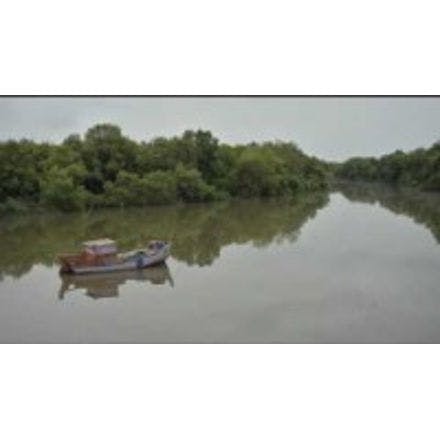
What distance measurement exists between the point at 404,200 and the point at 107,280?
3.75 metres

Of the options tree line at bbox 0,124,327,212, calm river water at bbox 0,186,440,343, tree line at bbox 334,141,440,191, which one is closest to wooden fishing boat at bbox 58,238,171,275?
calm river water at bbox 0,186,440,343

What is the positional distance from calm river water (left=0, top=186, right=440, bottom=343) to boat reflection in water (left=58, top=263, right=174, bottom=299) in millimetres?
15

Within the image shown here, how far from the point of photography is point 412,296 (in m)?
5.27

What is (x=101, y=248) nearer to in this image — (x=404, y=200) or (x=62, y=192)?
(x=62, y=192)

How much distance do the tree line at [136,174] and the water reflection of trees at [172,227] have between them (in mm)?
171

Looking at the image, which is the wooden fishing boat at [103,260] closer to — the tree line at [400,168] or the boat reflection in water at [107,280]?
the boat reflection in water at [107,280]

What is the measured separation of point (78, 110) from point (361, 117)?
1.55 m

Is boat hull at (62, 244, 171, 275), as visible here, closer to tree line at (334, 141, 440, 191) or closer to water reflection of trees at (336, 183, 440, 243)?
tree line at (334, 141, 440, 191)

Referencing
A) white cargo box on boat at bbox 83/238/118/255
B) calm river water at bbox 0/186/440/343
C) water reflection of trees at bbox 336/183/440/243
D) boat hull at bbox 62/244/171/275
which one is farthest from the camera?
water reflection of trees at bbox 336/183/440/243

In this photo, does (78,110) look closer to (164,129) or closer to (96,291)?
(164,129)

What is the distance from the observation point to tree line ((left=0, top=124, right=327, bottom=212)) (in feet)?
25.1

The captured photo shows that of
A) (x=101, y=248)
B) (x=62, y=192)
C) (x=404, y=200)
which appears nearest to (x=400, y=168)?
(x=404, y=200)

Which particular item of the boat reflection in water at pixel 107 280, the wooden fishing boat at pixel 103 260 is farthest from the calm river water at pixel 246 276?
the wooden fishing boat at pixel 103 260
